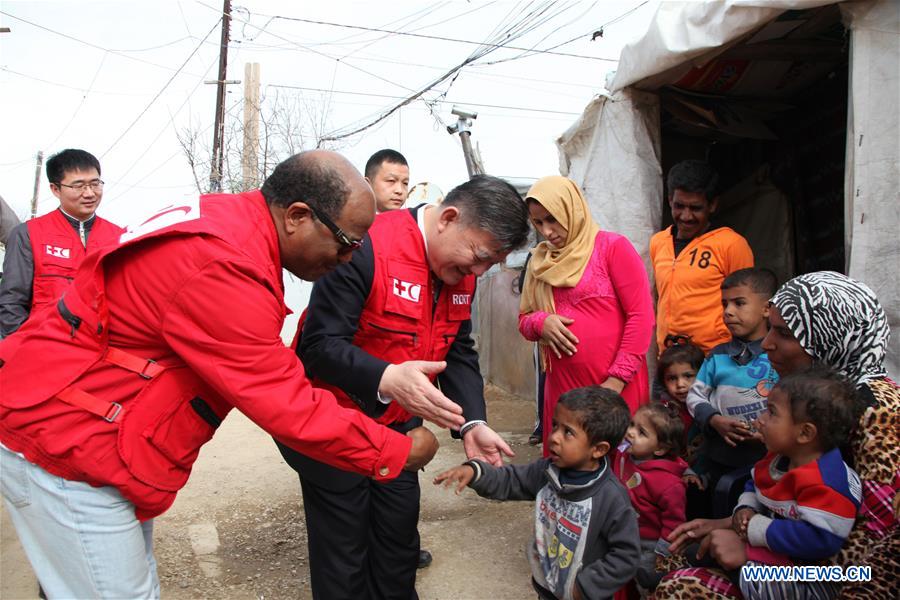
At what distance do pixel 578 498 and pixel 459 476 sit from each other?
1.48 feet

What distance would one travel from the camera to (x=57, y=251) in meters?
4.19

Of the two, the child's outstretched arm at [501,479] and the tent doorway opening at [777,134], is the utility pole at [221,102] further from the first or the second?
the child's outstretched arm at [501,479]

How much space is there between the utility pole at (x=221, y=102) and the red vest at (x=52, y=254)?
Result: 10448 mm

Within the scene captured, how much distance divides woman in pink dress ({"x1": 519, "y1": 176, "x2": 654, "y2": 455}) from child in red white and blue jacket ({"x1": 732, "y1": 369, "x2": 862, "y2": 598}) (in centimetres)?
96

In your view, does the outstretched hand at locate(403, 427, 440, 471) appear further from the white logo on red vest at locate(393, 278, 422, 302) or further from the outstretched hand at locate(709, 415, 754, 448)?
the outstretched hand at locate(709, 415, 754, 448)

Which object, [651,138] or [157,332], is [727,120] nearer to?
[651,138]

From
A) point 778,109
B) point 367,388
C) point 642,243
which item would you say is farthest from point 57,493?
point 778,109

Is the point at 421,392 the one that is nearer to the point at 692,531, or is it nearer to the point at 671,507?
the point at 692,531

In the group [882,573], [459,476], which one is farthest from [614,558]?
[882,573]

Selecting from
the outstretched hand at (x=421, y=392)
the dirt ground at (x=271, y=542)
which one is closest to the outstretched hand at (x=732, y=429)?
the dirt ground at (x=271, y=542)

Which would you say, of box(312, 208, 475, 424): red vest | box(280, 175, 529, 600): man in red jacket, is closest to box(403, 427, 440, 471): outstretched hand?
box(280, 175, 529, 600): man in red jacket

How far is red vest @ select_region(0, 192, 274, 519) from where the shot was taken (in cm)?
161

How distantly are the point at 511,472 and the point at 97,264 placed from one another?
170 centimetres

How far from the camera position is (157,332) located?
1644 millimetres
